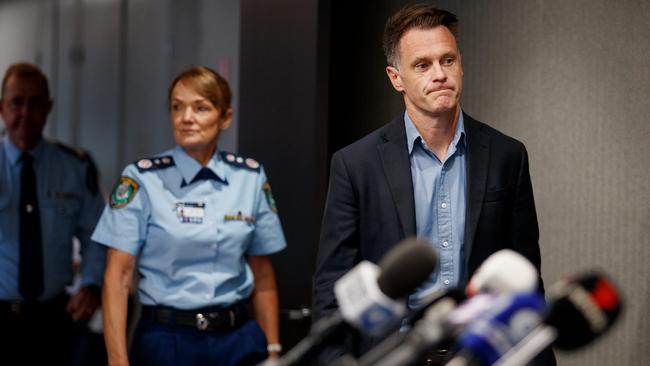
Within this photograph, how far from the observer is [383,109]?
10.5ft

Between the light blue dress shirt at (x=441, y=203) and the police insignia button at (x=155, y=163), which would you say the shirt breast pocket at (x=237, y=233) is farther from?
the light blue dress shirt at (x=441, y=203)

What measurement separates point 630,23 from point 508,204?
0.77 meters

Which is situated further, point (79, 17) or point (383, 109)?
point (79, 17)

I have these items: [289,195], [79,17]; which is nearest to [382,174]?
[289,195]

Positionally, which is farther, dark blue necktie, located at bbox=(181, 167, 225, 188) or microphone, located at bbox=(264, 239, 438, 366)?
dark blue necktie, located at bbox=(181, 167, 225, 188)

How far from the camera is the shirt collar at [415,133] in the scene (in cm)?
249

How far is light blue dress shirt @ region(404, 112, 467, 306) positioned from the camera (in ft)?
7.88

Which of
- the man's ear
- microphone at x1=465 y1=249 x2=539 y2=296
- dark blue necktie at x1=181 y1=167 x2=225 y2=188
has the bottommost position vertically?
dark blue necktie at x1=181 y1=167 x2=225 y2=188

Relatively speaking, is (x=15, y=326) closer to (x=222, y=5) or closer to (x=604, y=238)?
(x=222, y=5)

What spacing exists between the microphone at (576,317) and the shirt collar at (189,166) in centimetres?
186

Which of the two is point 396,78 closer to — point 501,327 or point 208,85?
point 208,85

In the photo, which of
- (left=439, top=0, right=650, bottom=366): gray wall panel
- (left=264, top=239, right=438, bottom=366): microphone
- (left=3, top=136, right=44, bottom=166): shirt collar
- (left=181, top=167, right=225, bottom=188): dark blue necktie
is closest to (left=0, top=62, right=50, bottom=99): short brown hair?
(left=3, top=136, right=44, bottom=166): shirt collar

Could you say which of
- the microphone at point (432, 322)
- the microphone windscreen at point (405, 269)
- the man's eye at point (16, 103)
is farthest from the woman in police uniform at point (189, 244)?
the microphone windscreen at point (405, 269)

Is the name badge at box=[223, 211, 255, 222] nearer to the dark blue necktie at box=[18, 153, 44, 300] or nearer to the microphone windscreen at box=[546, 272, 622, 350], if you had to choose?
the dark blue necktie at box=[18, 153, 44, 300]
